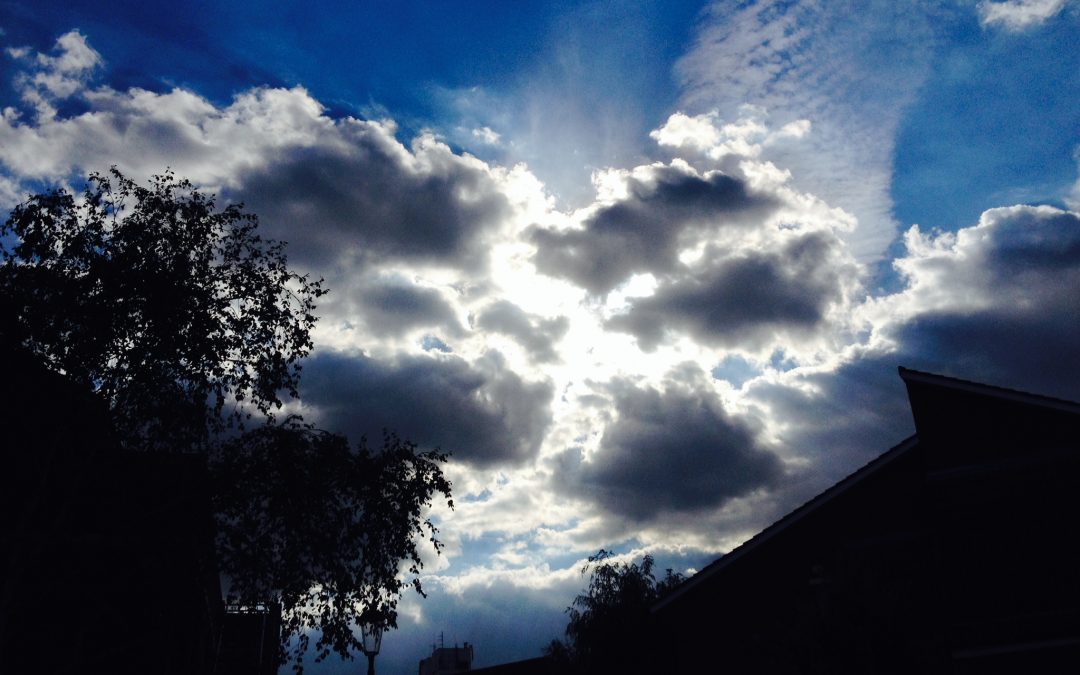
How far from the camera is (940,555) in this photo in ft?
62.8

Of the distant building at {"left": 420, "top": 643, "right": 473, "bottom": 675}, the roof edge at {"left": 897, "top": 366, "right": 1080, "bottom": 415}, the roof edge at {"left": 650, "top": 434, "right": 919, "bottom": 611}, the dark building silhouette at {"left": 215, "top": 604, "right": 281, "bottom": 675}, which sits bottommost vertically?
the distant building at {"left": 420, "top": 643, "right": 473, "bottom": 675}

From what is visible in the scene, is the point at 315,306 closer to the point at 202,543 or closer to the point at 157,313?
the point at 157,313

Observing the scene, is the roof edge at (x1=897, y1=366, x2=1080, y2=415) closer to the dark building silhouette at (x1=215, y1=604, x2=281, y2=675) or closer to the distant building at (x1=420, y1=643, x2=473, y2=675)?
the dark building silhouette at (x1=215, y1=604, x2=281, y2=675)

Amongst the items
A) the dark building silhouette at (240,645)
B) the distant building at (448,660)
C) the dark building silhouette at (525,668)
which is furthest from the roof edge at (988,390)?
the distant building at (448,660)

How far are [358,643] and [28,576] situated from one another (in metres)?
8.30

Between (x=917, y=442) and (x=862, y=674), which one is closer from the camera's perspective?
(x=862, y=674)

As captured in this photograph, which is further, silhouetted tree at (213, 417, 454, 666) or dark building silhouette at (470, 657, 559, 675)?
dark building silhouette at (470, 657, 559, 675)

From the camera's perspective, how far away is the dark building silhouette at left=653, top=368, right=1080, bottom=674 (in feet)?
56.1

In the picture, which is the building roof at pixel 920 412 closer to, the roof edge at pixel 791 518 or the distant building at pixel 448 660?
the roof edge at pixel 791 518

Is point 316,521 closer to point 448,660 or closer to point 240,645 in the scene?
point 240,645

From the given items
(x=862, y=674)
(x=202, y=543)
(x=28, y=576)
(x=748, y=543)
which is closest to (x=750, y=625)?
(x=748, y=543)

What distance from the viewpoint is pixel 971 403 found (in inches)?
776

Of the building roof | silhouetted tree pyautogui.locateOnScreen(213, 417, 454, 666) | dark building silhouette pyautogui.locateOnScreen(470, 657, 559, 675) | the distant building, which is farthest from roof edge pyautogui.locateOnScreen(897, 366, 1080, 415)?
the distant building

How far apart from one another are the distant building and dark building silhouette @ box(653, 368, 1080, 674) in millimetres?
47562
